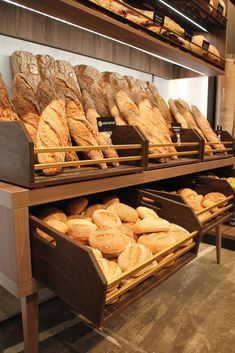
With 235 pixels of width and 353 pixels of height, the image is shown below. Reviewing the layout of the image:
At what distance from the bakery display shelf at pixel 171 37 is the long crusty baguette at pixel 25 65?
1.07 feet

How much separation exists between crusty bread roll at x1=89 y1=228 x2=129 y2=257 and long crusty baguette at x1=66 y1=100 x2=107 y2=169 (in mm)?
301

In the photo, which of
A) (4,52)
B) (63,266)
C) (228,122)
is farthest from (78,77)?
(228,122)

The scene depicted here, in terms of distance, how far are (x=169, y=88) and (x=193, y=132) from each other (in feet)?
2.54

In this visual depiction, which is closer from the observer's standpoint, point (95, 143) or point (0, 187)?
point (0, 187)

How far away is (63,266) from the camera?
0.79 meters

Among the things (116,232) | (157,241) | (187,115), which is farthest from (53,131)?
(187,115)

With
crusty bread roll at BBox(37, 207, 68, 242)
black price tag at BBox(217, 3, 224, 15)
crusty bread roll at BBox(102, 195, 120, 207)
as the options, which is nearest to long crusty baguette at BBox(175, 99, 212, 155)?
black price tag at BBox(217, 3, 224, 15)

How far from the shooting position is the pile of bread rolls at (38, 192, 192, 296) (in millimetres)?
902

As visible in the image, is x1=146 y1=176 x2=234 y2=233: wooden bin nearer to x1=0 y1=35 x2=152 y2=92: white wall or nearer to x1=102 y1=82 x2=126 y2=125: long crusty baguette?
x1=102 y1=82 x2=126 y2=125: long crusty baguette

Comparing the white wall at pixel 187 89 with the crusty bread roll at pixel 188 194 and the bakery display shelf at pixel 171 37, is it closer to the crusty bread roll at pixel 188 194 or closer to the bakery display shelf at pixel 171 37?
the bakery display shelf at pixel 171 37

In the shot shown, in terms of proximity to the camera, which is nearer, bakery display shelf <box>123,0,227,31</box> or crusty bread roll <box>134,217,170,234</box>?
crusty bread roll <box>134,217,170,234</box>

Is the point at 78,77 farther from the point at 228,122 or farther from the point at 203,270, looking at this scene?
the point at 228,122

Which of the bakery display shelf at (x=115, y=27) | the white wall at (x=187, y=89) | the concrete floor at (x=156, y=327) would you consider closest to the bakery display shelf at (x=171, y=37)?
the bakery display shelf at (x=115, y=27)

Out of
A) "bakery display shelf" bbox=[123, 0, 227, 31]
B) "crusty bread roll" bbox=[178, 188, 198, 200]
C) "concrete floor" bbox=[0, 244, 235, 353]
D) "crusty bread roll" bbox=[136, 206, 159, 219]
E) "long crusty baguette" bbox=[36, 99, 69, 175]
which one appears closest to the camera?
"long crusty baguette" bbox=[36, 99, 69, 175]
